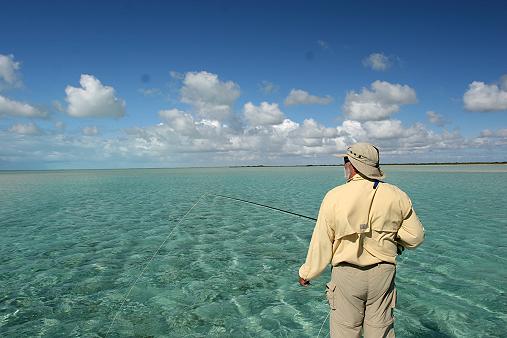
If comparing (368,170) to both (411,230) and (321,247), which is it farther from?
(321,247)

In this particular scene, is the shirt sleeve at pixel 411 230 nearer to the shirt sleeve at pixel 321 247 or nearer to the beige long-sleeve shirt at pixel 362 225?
the beige long-sleeve shirt at pixel 362 225

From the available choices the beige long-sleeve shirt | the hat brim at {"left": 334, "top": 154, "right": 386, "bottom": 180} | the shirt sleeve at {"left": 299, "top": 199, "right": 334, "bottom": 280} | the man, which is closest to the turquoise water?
the man

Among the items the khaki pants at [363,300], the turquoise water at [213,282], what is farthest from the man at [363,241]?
the turquoise water at [213,282]

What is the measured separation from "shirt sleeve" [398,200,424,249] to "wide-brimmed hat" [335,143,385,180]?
0.47 meters

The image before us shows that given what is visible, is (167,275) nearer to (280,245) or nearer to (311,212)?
(280,245)

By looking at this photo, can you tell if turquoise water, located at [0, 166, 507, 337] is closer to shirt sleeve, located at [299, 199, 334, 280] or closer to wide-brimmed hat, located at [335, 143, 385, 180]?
shirt sleeve, located at [299, 199, 334, 280]

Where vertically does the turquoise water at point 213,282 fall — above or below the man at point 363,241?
below

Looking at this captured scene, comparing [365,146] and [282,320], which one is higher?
[365,146]

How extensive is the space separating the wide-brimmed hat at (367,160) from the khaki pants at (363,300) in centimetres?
89

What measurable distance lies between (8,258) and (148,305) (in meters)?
6.90

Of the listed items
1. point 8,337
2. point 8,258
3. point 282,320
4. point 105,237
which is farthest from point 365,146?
point 105,237

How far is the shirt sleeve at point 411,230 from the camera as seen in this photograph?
11.6ft

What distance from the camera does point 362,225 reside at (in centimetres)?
337

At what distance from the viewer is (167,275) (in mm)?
9570
